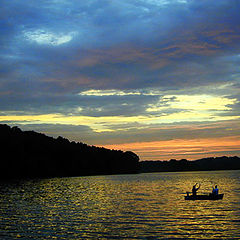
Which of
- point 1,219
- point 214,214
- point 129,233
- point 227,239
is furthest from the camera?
point 214,214

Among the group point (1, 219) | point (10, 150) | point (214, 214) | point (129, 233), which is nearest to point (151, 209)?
point (214, 214)

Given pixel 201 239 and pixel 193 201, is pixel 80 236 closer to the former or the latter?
pixel 201 239

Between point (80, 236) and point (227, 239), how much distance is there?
14.5 meters

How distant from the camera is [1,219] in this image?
45156 millimetres

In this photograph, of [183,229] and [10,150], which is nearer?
[183,229]

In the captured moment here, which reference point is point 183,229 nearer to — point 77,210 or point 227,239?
point 227,239

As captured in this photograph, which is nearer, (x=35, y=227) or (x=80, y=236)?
(x=80, y=236)

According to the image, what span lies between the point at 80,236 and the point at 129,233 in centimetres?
506

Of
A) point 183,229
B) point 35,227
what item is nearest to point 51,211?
point 35,227

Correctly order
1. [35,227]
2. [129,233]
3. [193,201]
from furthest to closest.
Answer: [193,201] → [35,227] → [129,233]

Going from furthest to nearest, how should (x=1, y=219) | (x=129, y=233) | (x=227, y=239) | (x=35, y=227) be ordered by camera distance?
(x=1, y=219)
(x=35, y=227)
(x=129, y=233)
(x=227, y=239)

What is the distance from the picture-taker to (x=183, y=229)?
124 ft

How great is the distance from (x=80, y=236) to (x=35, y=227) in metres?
7.41

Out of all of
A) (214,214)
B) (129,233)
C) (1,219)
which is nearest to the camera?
(129,233)
